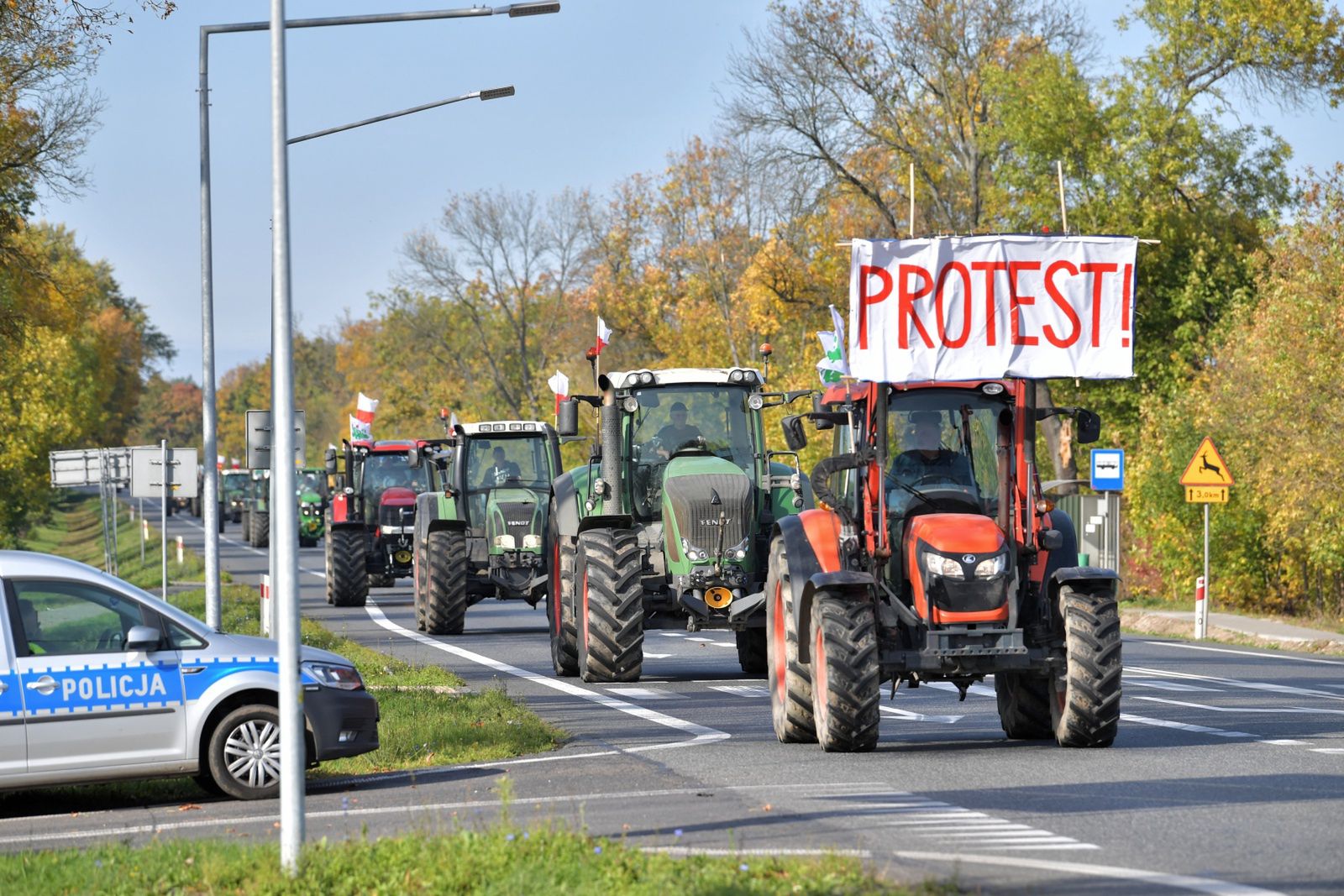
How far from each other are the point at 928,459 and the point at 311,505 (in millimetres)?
49262

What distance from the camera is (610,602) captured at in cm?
1852

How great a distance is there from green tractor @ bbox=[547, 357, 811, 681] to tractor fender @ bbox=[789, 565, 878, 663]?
4.43 meters

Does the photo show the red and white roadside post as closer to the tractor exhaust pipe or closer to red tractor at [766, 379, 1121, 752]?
the tractor exhaust pipe

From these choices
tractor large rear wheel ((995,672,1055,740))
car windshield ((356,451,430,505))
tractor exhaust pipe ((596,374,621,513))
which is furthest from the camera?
car windshield ((356,451,430,505))

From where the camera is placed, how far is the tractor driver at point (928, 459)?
1389 cm

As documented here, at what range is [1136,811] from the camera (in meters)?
10.2

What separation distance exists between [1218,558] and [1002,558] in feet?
75.5

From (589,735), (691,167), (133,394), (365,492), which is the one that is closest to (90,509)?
(133,394)

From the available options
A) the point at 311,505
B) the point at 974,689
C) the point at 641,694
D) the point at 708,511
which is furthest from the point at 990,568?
the point at 311,505

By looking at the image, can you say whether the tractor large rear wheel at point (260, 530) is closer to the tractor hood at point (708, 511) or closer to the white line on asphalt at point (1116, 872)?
the tractor hood at point (708, 511)

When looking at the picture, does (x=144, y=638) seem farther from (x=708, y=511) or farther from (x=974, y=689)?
(x=974, y=689)

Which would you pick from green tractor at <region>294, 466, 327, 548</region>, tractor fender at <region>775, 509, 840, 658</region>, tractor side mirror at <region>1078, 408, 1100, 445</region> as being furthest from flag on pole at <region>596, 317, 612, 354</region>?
green tractor at <region>294, 466, 327, 548</region>

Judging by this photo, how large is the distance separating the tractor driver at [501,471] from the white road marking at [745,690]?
32.3 ft

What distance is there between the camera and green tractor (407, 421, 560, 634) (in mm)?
27344
